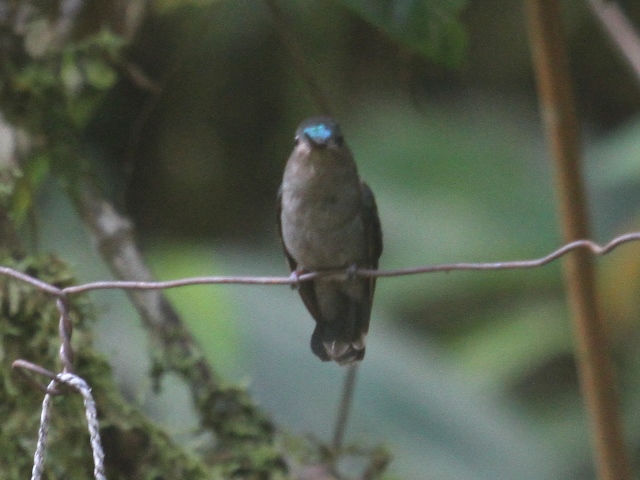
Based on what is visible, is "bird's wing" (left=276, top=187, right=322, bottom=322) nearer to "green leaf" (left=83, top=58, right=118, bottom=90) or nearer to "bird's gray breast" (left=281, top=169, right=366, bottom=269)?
"bird's gray breast" (left=281, top=169, right=366, bottom=269)

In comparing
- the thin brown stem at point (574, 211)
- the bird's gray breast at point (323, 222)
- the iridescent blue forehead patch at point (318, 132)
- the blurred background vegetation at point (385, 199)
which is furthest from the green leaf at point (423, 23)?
the bird's gray breast at point (323, 222)

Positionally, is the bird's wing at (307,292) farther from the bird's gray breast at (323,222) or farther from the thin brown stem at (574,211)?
the thin brown stem at (574,211)

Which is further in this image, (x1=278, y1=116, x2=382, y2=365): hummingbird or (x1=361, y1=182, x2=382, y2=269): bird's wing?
(x1=361, y1=182, x2=382, y2=269): bird's wing

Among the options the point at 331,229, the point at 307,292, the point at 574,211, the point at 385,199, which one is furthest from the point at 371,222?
the point at 385,199

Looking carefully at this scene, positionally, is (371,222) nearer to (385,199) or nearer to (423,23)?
(423,23)

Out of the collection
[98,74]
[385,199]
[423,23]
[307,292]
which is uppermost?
[385,199]

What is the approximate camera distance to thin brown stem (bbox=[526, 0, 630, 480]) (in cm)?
253

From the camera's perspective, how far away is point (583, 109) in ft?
22.7

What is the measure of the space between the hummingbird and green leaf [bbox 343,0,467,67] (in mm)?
346

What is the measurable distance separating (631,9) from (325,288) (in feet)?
14.0

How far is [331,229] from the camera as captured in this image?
2879mm

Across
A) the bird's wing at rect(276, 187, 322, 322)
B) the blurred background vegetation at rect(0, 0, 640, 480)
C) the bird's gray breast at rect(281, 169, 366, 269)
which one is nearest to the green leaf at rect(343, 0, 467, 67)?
the blurred background vegetation at rect(0, 0, 640, 480)

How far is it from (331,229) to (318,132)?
0.29 metres

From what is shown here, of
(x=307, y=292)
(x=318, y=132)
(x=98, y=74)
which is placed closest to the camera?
(x=318, y=132)
